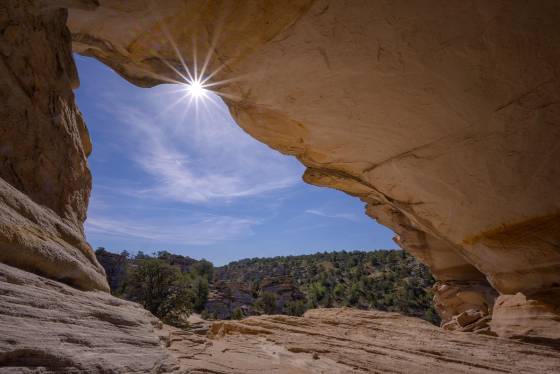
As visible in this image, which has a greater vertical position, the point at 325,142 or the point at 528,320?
the point at 325,142

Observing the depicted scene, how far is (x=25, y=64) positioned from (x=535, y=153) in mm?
8625

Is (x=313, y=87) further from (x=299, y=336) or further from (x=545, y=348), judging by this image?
(x=545, y=348)

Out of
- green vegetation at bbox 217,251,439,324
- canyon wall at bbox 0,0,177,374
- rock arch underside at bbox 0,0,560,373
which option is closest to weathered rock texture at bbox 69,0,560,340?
rock arch underside at bbox 0,0,560,373

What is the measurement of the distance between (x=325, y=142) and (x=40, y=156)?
255 inches

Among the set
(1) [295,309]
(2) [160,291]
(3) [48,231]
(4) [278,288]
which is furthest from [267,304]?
(3) [48,231]

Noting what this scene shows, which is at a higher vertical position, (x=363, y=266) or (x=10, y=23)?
(x=363, y=266)

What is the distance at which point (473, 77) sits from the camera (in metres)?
5.38

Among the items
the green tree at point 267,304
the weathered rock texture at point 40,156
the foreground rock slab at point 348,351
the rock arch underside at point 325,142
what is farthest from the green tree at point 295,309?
the weathered rock texture at point 40,156

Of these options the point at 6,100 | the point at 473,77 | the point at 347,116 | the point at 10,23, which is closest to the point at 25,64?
the point at 10,23

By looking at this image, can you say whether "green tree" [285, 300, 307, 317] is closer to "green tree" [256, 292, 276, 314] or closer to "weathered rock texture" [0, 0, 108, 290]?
"green tree" [256, 292, 276, 314]

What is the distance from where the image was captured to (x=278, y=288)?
186 ft

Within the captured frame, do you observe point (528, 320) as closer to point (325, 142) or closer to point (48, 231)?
point (325, 142)

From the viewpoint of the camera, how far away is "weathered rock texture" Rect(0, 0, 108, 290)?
3057 millimetres

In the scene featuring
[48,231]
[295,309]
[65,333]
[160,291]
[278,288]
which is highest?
[278,288]
